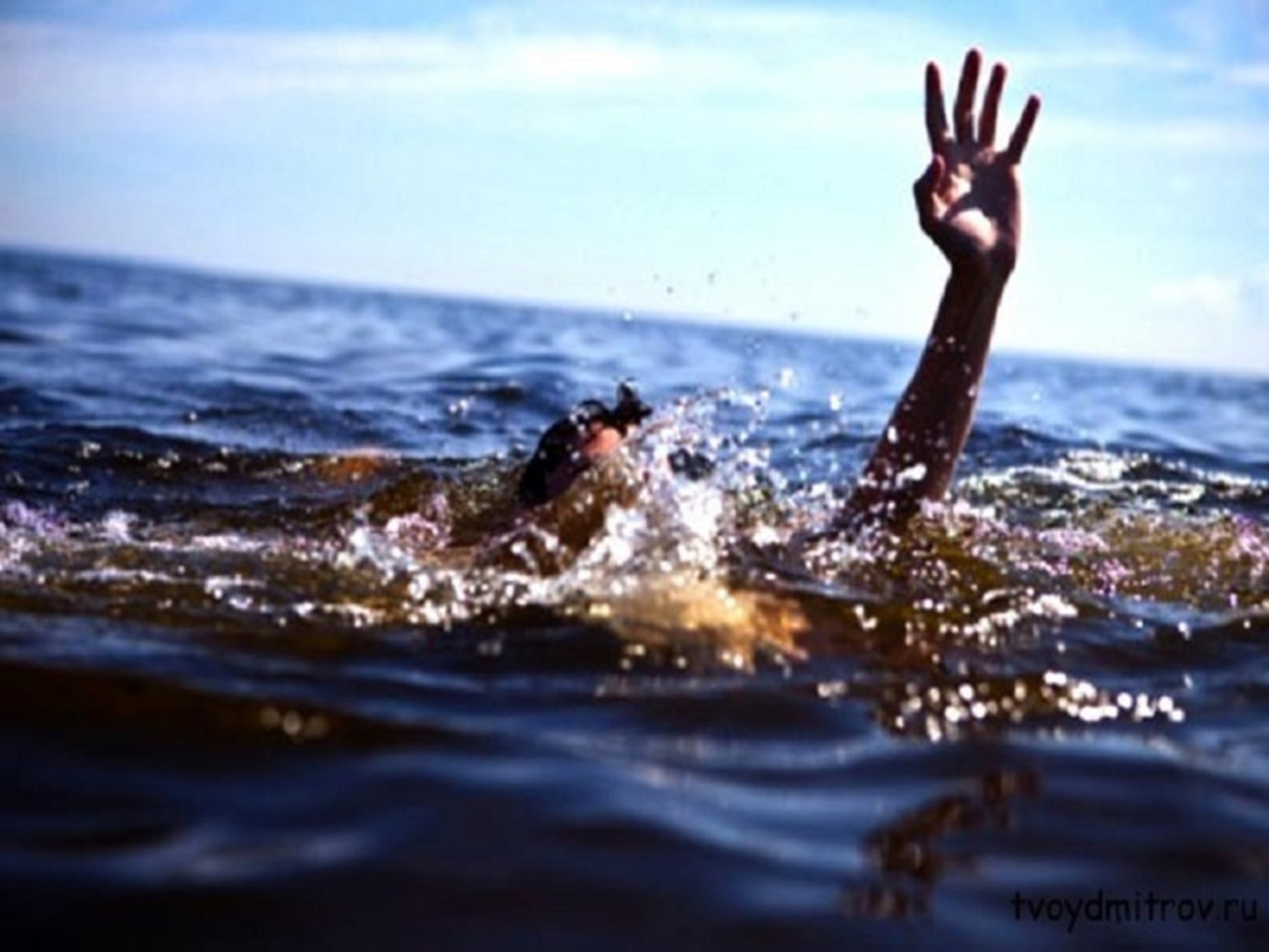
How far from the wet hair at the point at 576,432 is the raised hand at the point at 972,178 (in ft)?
3.84

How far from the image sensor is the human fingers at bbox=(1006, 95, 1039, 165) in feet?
15.2

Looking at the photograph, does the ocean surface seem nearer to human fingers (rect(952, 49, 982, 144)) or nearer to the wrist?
the wrist

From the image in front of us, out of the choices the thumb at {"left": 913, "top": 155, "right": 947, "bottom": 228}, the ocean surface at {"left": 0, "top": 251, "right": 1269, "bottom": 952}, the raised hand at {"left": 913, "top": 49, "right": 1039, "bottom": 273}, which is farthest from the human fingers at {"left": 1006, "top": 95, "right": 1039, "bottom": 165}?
the ocean surface at {"left": 0, "top": 251, "right": 1269, "bottom": 952}

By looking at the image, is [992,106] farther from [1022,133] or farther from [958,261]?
[958,261]

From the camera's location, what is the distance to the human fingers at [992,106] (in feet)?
15.5

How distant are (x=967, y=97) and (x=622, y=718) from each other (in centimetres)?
264

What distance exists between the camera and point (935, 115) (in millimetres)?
4777

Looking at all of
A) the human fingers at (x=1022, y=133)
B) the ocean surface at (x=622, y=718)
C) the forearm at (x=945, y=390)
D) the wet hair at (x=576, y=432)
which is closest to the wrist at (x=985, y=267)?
the forearm at (x=945, y=390)

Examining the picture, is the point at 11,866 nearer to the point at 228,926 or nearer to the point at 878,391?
the point at 228,926

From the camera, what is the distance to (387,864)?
243cm

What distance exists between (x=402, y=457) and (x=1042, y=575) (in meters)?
4.15

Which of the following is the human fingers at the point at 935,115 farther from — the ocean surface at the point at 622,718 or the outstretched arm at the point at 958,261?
the ocean surface at the point at 622,718

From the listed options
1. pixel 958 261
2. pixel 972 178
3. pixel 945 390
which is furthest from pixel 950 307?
pixel 972 178

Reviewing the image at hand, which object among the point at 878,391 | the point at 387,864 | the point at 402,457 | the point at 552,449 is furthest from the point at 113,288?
the point at 387,864
